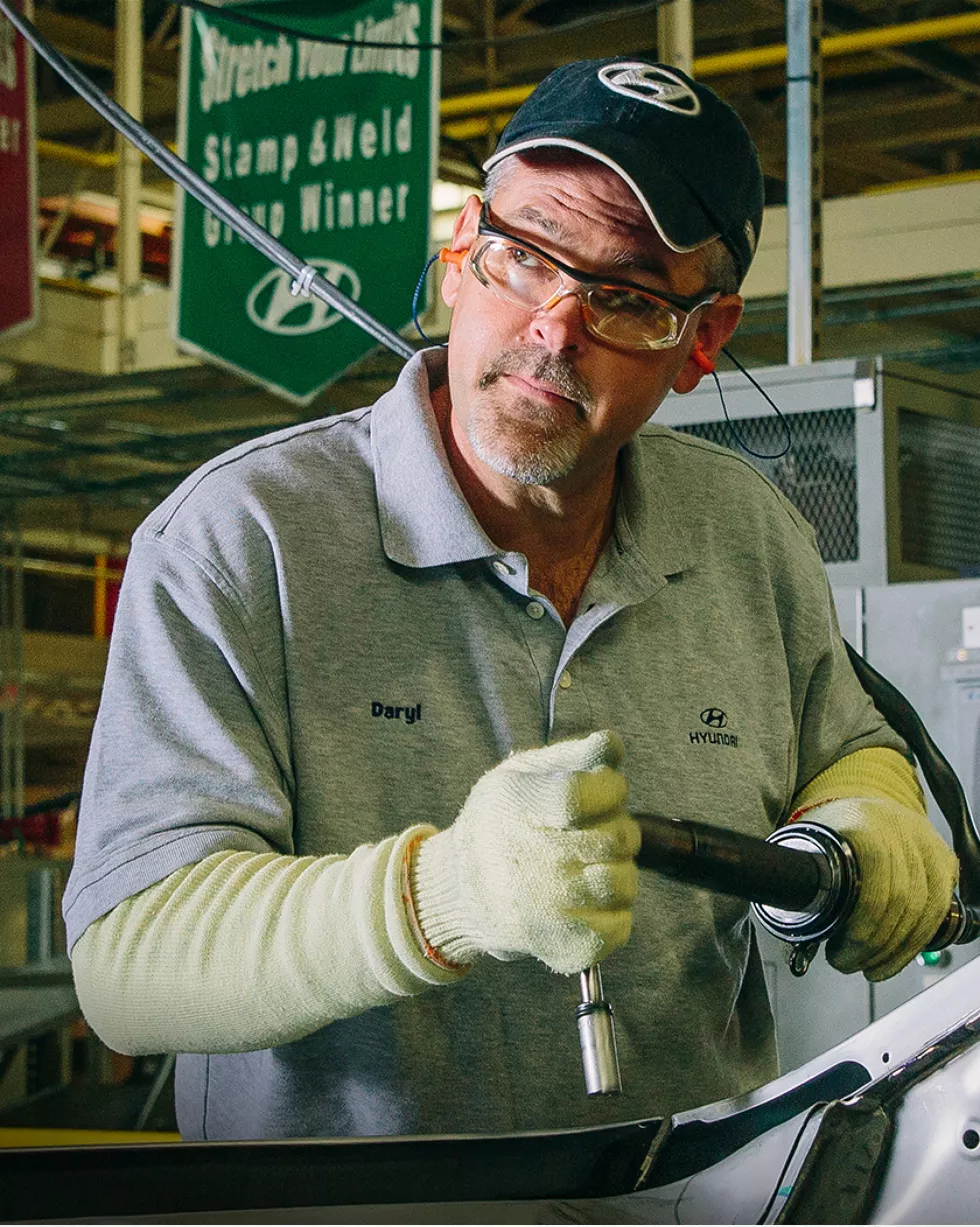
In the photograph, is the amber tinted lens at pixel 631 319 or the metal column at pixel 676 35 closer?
the amber tinted lens at pixel 631 319

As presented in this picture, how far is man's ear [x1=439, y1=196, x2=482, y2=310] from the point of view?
1690 mm

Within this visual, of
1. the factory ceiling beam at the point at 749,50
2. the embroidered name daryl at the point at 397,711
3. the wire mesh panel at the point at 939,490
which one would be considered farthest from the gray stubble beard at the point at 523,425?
the factory ceiling beam at the point at 749,50

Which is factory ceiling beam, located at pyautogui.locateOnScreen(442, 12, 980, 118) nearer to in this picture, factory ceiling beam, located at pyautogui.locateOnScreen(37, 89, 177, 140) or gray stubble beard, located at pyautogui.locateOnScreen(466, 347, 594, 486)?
factory ceiling beam, located at pyautogui.locateOnScreen(37, 89, 177, 140)

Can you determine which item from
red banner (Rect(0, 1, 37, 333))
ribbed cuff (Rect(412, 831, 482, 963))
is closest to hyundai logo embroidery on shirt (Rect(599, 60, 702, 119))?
ribbed cuff (Rect(412, 831, 482, 963))

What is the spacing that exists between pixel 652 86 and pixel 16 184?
10.4ft

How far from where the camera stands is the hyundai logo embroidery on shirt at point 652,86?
1601 millimetres

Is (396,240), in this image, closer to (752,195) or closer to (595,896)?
(752,195)

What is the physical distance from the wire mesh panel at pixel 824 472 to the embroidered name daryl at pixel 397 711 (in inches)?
59.7

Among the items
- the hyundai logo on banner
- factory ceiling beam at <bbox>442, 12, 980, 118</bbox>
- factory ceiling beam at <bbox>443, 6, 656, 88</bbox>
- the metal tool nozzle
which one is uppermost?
factory ceiling beam at <bbox>443, 6, 656, 88</bbox>

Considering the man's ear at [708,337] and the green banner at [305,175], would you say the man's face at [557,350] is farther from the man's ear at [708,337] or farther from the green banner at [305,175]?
the green banner at [305,175]

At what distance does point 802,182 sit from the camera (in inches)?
123

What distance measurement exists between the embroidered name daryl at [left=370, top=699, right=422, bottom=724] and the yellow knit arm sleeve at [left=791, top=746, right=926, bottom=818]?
0.42 metres

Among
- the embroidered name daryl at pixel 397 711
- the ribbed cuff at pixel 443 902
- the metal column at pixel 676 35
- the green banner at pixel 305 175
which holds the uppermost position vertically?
the metal column at pixel 676 35

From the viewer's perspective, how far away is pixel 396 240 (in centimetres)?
392
